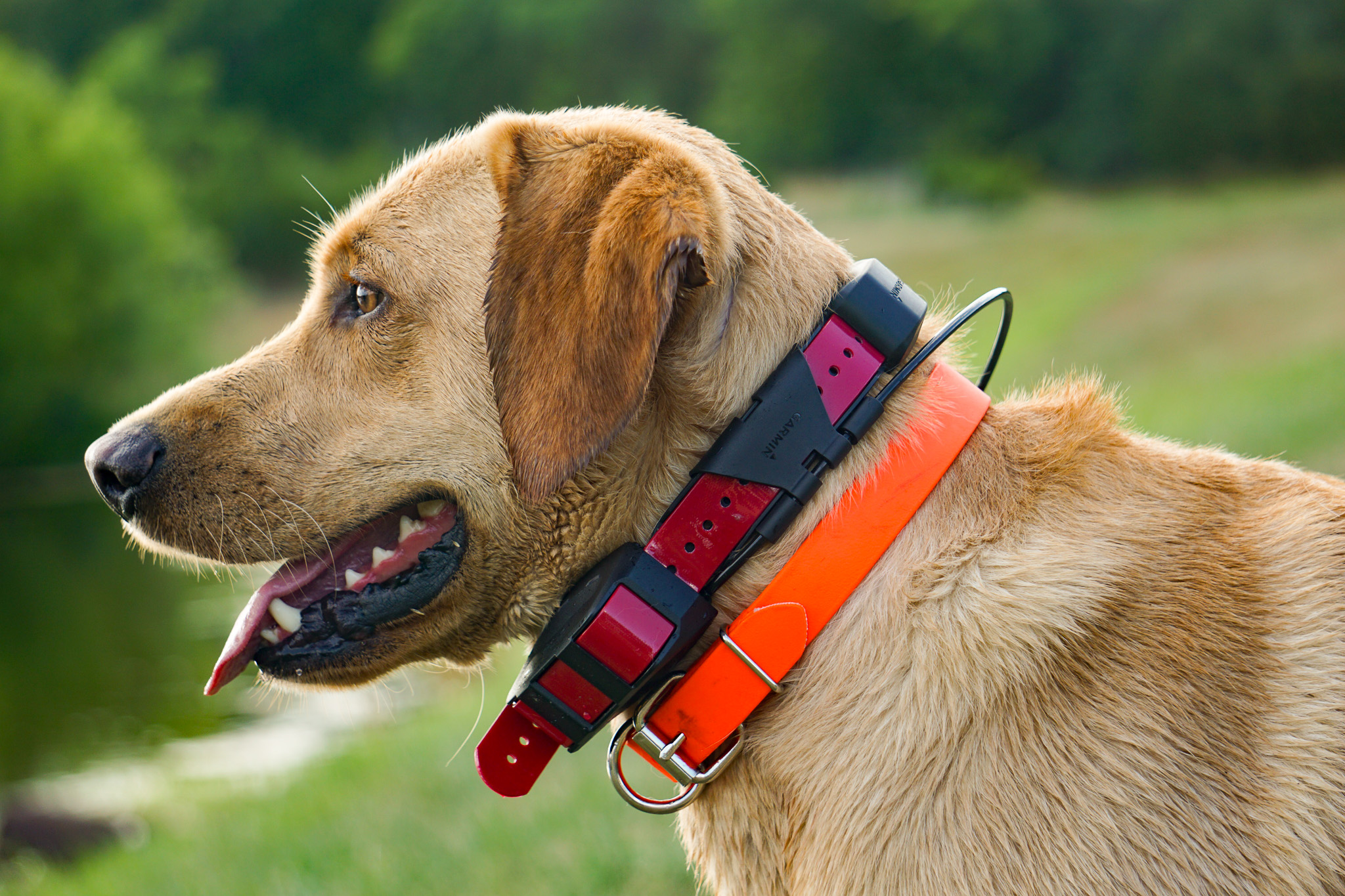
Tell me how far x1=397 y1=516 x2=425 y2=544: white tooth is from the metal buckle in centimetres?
68

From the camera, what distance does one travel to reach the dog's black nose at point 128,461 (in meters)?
2.45

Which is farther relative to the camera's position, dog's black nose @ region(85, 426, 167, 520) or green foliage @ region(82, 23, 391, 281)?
green foliage @ region(82, 23, 391, 281)

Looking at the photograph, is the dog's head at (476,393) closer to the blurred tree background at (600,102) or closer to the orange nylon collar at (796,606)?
the orange nylon collar at (796,606)

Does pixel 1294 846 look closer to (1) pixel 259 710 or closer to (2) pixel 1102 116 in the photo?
(1) pixel 259 710

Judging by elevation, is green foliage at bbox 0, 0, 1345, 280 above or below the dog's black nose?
above

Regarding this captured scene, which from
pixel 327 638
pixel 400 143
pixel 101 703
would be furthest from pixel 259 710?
pixel 400 143

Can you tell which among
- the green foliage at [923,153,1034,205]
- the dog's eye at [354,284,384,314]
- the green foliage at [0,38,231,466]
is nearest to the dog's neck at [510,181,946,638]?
the dog's eye at [354,284,384,314]

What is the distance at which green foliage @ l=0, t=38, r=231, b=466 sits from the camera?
89.6 feet

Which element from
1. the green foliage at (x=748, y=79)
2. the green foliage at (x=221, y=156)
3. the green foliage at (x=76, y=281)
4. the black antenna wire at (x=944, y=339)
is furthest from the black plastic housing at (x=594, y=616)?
the green foliage at (x=221, y=156)

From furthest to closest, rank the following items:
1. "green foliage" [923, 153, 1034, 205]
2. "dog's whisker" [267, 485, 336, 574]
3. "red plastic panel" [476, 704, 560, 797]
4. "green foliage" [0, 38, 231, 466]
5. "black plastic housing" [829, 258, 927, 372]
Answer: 1. "green foliage" [923, 153, 1034, 205]
2. "green foliage" [0, 38, 231, 466]
3. "dog's whisker" [267, 485, 336, 574]
4. "red plastic panel" [476, 704, 560, 797]
5. "black plastic housing" [829, 258, 927, 372]

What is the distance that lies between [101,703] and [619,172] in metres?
12.7

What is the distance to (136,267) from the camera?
1203 inches

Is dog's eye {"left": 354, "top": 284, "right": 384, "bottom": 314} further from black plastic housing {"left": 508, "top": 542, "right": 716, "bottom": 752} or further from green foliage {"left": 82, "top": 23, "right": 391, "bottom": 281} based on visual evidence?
green foliage {"left": 82, "top": 23, "right": 391, "bottom": 281}

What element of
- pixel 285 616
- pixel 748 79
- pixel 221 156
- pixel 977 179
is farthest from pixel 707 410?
pixel 748 79
